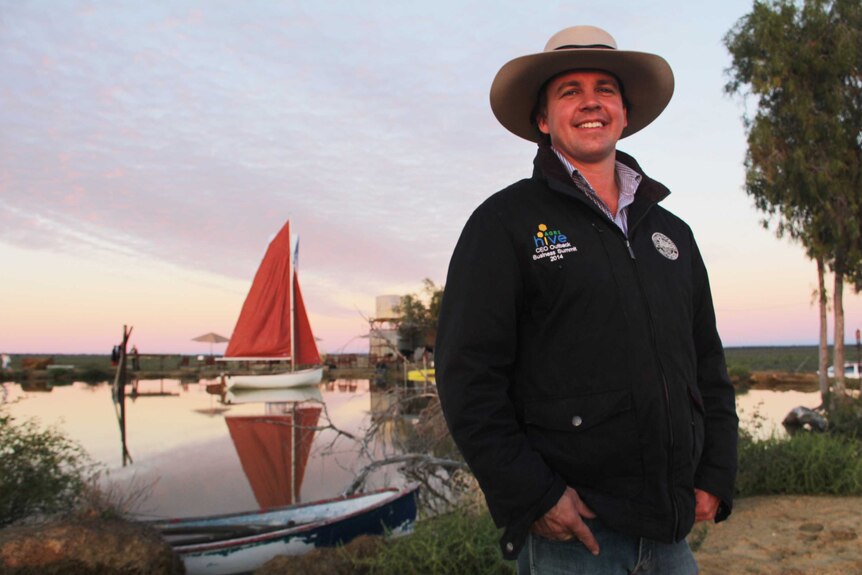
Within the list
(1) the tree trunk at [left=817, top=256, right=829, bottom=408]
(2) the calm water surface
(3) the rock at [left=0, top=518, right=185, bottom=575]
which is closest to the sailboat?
(2) the calm water surface

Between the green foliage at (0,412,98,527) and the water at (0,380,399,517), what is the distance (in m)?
1.04

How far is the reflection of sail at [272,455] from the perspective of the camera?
10492 mm

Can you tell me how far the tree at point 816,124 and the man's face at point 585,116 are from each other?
1189 cm

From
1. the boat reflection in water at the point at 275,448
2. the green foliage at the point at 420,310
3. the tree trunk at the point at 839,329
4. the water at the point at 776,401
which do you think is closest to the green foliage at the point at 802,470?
the boat reflection in water at the point at 275,448

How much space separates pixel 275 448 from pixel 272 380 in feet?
60.2

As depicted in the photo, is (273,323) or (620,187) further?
(273,323)

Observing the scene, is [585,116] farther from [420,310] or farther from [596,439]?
[420,310]

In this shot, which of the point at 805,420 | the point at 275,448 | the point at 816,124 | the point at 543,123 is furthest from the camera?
the point at 275,448

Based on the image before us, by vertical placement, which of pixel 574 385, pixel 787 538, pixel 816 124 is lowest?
pixel 787 538

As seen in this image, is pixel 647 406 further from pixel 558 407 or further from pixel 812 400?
pixel 812 400

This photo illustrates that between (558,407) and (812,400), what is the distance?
22.0 metres

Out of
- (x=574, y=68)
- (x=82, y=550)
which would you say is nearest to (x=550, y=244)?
(x=574, y=68)

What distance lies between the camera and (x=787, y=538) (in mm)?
4594

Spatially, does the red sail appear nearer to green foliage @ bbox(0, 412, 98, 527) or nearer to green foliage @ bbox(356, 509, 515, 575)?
green foliage @ bbox(0, 412, 98, 527)
